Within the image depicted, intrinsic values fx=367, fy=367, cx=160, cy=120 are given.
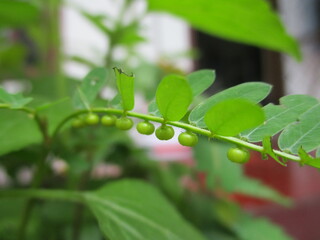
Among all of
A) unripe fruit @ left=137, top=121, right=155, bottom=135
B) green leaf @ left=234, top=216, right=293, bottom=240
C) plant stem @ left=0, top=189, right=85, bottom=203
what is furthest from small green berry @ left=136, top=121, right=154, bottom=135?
green leaf @ left=234, top=216, right=293, bottom=240

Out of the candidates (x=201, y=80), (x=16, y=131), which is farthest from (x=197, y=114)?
(x=16, y=131)

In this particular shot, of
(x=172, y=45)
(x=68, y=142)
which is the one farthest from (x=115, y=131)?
(x=172, y=45)

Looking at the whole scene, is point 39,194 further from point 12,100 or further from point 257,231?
point 257,231

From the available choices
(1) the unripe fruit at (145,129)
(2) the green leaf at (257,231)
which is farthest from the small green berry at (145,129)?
(2) the green leaf at (257,231)

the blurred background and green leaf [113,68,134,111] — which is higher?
green leaf [113,68,134,111]

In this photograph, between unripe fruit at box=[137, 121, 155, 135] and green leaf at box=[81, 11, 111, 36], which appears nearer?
unripe fruit at box=[137, 121, 155, 135]

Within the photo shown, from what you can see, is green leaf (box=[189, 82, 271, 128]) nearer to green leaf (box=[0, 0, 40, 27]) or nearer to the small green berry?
the small green berry

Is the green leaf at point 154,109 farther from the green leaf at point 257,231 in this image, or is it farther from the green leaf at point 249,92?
the green leaf at point 257,231
